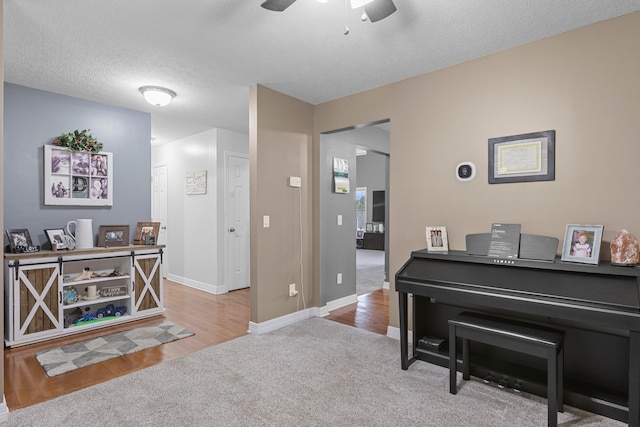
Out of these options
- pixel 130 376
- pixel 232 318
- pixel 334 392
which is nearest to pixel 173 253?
→ pixel 232 318

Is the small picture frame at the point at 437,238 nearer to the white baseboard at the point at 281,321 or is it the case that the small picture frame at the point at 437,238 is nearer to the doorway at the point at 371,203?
the white baseboard at the point at 281,321

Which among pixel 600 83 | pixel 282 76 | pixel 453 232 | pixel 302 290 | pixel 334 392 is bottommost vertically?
pixel 334 392

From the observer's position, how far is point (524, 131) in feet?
8.56

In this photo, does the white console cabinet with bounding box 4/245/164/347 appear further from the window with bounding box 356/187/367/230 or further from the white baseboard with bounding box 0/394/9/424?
the window with bounding box 356/187/367/230

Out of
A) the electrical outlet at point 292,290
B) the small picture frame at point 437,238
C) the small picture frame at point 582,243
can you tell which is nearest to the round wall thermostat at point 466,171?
the small picture frame at point 437,238

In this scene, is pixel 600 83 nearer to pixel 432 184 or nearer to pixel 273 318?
pixel 432 184

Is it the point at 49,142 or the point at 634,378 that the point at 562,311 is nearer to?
the point at 634,378

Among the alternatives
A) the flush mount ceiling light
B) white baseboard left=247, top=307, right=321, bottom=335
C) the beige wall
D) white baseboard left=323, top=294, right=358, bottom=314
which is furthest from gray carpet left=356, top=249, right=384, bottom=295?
the flush mount ceiling light

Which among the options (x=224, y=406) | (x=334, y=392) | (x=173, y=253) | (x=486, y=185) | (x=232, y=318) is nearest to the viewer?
(x=224, y=406)

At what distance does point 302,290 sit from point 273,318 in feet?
1.63

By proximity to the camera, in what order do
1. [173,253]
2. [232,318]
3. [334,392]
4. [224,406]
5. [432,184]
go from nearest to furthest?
[224,406], [334,392], [432,184], [232,318], [173,253]

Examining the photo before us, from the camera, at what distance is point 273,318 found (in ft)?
11.7

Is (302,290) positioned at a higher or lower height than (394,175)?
lower

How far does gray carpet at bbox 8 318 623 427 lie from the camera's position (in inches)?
79.0
